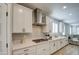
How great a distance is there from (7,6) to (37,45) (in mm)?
1502

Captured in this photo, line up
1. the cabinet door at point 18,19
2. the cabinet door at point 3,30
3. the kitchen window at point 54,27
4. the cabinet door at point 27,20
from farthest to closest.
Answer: the kitchen window at point 54,27
the cabinet door at point 27,20
the cabinet door at point 18,19
the cabinet door at point 3,30

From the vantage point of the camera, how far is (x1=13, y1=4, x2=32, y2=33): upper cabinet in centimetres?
187

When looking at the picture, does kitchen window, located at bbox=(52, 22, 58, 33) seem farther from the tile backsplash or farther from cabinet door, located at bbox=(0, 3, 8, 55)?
cabinet door, located at bbox=(0, 3, 8, 55)

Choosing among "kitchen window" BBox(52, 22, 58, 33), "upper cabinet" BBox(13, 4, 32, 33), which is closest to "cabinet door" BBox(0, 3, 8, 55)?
"upper cabinet" BBox(13, 4, 32, 33)

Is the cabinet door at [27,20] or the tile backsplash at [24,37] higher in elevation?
the cabinet door at [27,20]

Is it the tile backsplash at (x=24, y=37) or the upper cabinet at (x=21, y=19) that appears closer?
the upper cabinet at (x=21, y=19)

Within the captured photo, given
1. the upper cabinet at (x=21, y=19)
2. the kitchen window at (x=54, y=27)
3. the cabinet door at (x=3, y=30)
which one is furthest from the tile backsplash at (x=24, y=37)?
the kitchen window at (x=54, y=27)

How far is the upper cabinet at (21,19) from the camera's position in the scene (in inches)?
73.5

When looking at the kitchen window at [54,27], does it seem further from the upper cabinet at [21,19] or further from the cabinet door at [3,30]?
the cabinet door at [3,30]

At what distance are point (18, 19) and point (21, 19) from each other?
0.11 metres

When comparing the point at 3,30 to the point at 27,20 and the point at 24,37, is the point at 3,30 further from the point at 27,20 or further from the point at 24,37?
the point at 24,37

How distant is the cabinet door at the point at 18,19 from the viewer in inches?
73.1

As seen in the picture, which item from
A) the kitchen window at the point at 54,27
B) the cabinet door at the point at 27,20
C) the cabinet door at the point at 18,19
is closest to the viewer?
the cabinet door at the point at 18,19

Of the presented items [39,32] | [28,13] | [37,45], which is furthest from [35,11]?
[37,45]
